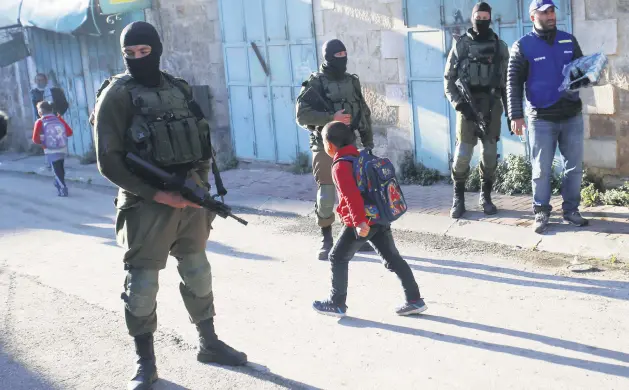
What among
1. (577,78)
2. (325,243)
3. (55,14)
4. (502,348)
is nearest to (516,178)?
(577,78)

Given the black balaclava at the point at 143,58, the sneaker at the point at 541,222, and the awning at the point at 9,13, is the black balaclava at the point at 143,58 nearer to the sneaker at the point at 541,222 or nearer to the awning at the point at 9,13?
the sneaker at the point at 541,222

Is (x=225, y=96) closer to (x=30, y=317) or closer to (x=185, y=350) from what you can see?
(x=30, y=317)

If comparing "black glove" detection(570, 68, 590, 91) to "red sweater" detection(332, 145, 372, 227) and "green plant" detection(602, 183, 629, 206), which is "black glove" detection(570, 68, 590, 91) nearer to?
"green plant" detection(602, 183, 629, 206)

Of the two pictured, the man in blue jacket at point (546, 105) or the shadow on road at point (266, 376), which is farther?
the man in blue jacket at point (546, 105)

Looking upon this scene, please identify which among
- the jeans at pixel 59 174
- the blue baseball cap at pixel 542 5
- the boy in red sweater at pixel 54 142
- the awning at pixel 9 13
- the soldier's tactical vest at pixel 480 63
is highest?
the awning at pixel 9 13

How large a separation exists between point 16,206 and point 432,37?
577 centimetres

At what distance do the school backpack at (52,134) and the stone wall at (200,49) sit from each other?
2.27m

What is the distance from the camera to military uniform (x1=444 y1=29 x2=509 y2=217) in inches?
291

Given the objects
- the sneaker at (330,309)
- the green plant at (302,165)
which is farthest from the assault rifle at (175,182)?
the green plant at (302,165)

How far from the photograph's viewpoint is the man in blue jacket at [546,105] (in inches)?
267

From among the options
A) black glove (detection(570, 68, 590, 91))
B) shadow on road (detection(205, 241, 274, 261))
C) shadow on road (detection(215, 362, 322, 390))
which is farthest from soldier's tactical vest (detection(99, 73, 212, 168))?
black glove (detection(570, 68, 590, 91))

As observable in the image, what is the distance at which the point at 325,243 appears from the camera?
708 centimetres

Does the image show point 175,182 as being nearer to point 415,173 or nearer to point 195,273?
point 195,273

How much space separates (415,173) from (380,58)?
147 cm
